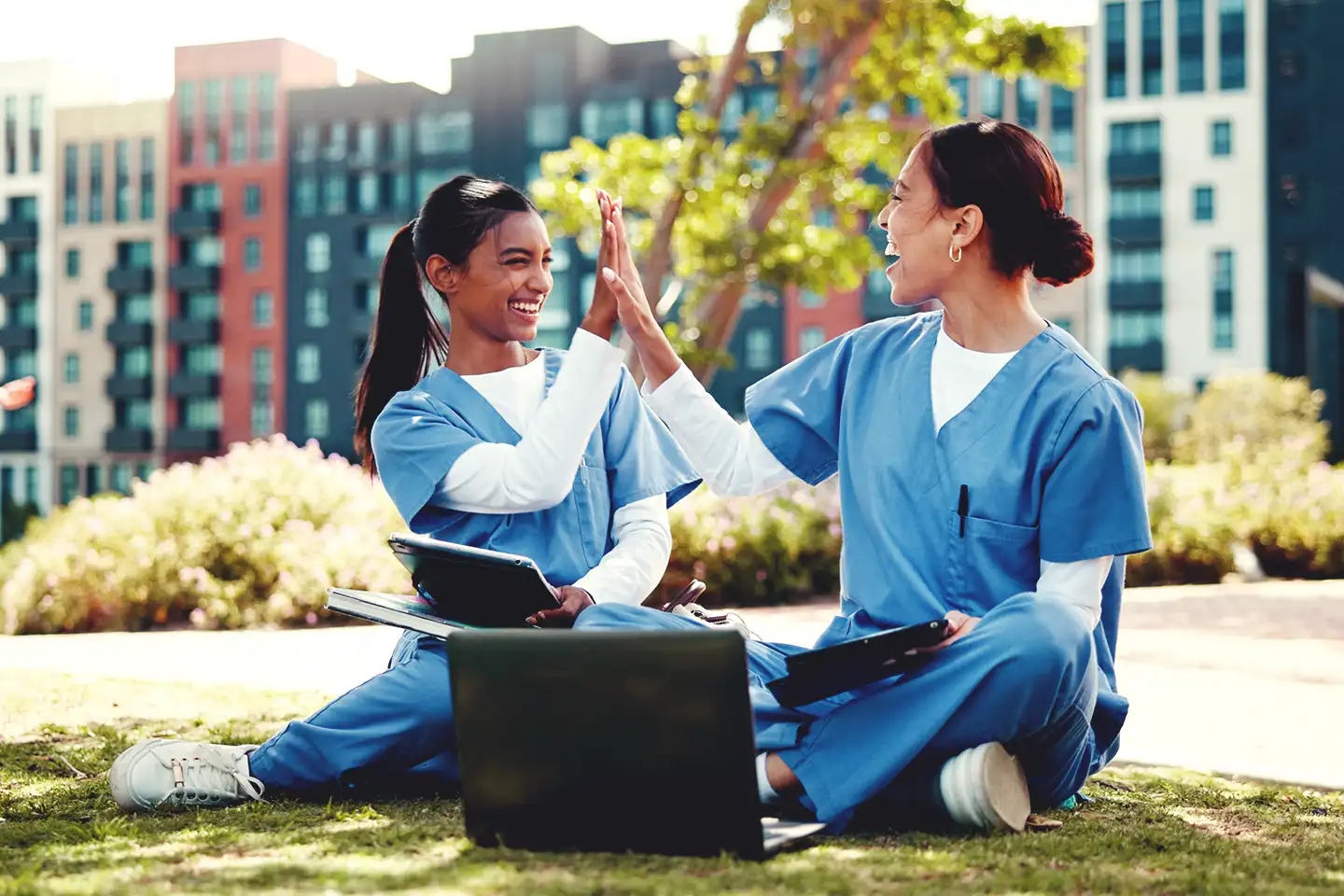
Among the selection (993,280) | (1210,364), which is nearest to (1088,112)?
(1210,364)

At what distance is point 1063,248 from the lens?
3143mm

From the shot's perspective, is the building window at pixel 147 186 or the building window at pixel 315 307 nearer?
the building window at pixel 315 307

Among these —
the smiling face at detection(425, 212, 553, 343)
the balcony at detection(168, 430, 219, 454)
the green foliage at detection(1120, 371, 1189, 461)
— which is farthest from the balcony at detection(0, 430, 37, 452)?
the smiling face at detection(425, 212, 553, 343)

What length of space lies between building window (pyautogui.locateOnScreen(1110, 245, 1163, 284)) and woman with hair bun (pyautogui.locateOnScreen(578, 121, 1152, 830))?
4738cm

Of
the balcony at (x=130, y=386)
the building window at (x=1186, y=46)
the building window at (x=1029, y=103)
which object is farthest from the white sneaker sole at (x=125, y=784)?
the balcony at (x=130, y=386)

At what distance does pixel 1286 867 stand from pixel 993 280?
122 cm

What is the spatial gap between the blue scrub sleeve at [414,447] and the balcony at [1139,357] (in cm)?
4645

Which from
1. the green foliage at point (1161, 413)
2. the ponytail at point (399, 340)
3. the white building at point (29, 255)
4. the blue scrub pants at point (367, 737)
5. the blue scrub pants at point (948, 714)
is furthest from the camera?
the white building at point (29, 255)

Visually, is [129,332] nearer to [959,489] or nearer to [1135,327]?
[1135,327]

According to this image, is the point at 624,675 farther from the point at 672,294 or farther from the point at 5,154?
the point at 5,154

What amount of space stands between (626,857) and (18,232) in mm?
61643

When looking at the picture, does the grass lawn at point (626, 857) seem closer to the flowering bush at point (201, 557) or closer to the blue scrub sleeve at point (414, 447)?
the blue scrub sleeve at point (414, 447)

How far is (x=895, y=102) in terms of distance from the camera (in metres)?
11.8

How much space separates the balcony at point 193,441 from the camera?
55.9 m
